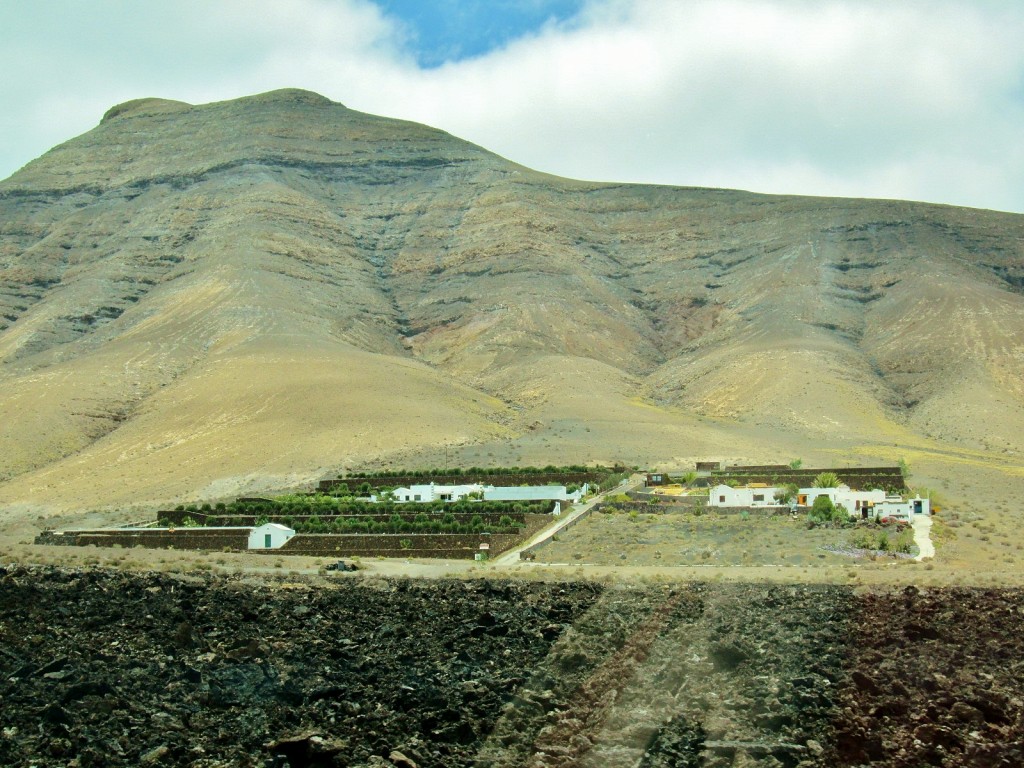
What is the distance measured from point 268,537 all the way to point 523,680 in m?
27.8

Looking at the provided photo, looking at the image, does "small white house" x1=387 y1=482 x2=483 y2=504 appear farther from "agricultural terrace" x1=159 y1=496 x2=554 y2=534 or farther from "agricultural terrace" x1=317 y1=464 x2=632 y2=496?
"agricultural terrace" x1=159 y1=496 x2=554 y2=534

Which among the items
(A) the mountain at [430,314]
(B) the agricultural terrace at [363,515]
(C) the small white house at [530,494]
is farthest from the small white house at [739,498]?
(A) the mountain at [430,314]

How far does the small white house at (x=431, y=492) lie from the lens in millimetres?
59562

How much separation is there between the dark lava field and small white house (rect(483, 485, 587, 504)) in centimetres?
2840

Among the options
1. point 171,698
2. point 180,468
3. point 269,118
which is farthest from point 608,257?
point 171,698

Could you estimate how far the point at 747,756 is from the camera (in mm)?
16016

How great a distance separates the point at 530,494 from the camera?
58.3 m

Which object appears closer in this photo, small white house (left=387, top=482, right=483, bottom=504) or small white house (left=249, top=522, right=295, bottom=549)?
small white house (left=249, top=522, right=295, bottom=549)

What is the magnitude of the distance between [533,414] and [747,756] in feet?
247

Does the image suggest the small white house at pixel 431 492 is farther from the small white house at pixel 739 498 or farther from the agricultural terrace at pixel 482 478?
the small white house at pixel 739 498

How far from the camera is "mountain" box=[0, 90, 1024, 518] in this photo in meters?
80.9

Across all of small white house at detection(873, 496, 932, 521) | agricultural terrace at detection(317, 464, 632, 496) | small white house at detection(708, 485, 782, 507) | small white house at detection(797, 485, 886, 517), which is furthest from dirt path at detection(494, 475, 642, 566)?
small white house at detection(873, 496, 932, 521)

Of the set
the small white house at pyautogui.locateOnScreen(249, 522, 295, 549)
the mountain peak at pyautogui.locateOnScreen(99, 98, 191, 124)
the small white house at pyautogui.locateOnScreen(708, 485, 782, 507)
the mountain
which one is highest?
the mountain peak at pyautogui.locateOnScreen(99, 98, 191, 124)

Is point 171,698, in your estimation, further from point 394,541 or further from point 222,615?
point 394,541
